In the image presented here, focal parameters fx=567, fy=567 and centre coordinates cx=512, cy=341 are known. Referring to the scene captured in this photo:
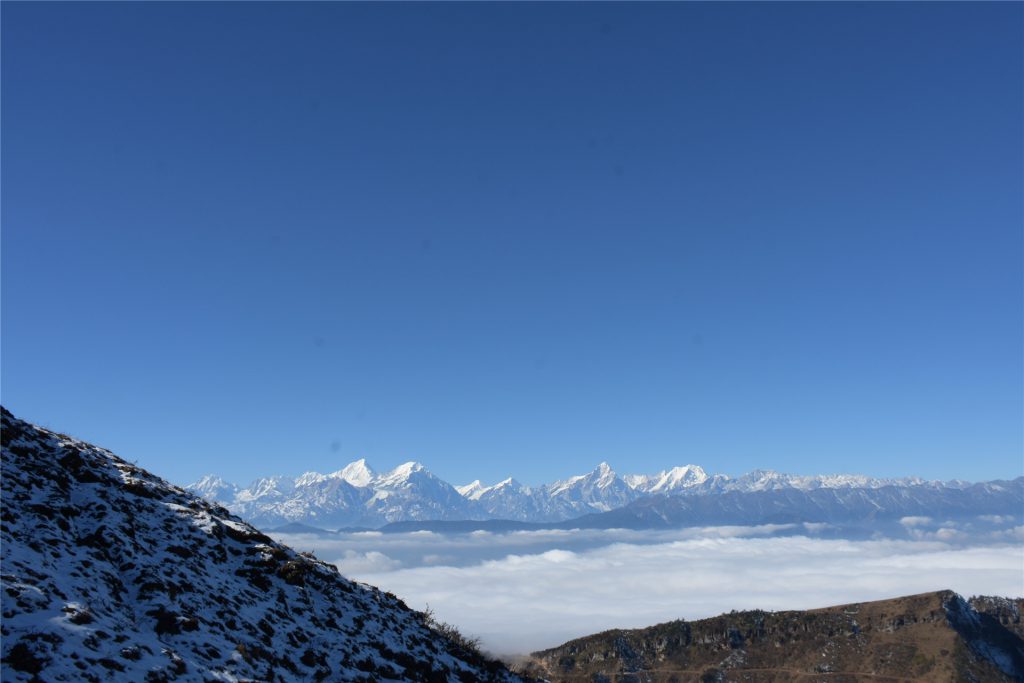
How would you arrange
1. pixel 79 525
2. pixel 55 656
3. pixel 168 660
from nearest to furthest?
1. pixel 55 656
2. pixel 168 660
3. pixel 79 525

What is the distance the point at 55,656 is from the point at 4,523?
745 centimetres

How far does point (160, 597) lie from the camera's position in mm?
19984

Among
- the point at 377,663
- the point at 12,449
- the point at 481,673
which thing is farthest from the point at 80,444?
the point at 481,673

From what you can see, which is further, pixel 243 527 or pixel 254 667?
pixel 243 527

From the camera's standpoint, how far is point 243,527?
1205 inches

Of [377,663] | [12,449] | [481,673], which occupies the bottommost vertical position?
[481,673]

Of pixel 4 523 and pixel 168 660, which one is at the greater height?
pixel 4 523

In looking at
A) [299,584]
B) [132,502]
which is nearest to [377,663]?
[299,584]

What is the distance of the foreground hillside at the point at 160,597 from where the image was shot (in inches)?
605

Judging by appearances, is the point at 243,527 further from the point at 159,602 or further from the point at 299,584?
the point at 159,602

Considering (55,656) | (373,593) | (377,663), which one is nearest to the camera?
(55,656)

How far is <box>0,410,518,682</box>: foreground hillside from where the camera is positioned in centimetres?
1537

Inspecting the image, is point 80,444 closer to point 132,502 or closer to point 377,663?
point 132,502

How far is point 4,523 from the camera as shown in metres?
18.7
